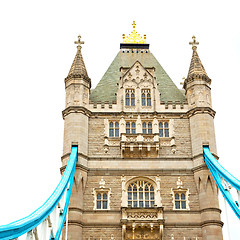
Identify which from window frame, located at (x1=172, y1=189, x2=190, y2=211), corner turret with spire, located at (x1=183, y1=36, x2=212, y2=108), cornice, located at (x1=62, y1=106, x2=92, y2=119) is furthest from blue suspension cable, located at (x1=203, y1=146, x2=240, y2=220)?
cornice, located at (x1=62, y1=106, x2=92, y2=119)

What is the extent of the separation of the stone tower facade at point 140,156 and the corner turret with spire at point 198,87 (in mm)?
65

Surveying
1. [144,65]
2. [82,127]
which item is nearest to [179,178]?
[82,127]

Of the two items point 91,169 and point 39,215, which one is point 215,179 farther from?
point 39,215

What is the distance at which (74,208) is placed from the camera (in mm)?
30047

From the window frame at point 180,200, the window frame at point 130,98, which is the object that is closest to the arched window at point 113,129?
the window frame at point 130,98

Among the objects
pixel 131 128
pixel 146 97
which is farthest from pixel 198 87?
pixel 131 128

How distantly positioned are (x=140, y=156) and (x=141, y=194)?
2478 millimetres

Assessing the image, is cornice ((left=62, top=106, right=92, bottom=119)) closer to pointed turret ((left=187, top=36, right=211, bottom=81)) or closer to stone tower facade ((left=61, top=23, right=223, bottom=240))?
stone tower facade ((left=61, top=23, right=223, bottom=240))

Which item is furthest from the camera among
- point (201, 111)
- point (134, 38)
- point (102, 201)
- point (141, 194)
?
point (134, 38)

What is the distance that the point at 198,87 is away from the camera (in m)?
34.5

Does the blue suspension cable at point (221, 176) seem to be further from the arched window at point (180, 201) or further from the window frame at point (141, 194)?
the window frame at point (141, 194)

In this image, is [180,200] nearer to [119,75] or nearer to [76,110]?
[76,110]

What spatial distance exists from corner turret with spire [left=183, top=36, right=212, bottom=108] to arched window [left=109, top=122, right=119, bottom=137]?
16.6ft

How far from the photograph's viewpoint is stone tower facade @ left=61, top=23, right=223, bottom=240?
30.0 m
